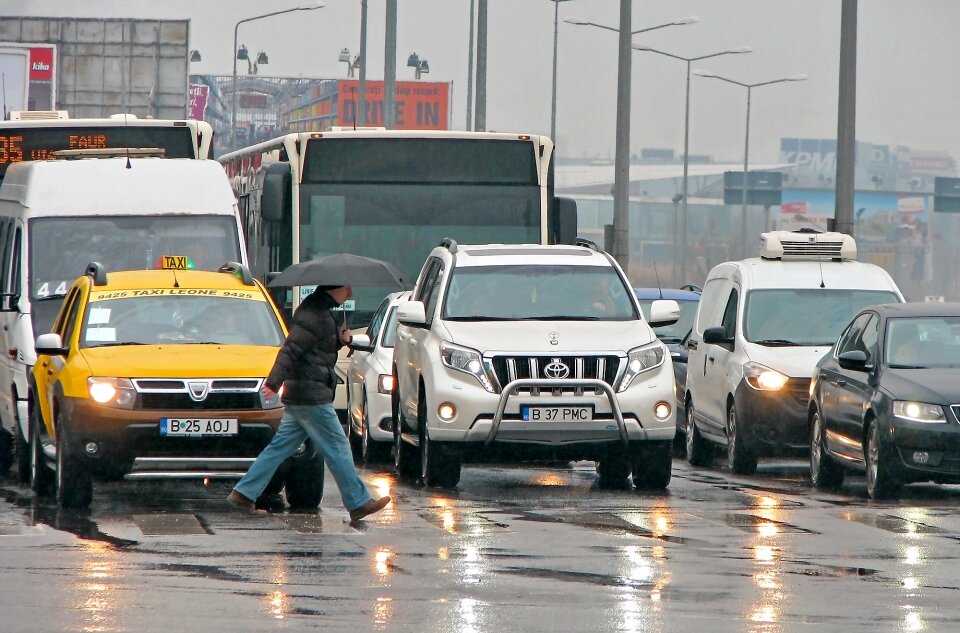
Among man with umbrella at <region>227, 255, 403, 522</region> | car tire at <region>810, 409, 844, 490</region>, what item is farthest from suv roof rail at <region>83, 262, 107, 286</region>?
car tire at <region>810, 409, 844, 490</region>

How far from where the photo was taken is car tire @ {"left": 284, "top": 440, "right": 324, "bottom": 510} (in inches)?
540

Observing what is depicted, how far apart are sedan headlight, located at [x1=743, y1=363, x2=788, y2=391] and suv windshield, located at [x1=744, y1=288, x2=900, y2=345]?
1.70 ft

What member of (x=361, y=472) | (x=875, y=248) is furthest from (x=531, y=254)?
(x=875, y=248)

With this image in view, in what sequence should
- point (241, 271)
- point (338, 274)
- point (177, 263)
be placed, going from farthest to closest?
point (177, 263) < point (241, 271) < point (338, 274)

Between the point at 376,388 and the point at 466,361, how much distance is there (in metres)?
3.32

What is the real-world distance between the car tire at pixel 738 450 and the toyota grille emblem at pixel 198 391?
19.8 feet

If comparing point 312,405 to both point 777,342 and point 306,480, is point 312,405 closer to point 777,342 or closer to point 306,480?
point 306,480

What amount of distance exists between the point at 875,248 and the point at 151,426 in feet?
307

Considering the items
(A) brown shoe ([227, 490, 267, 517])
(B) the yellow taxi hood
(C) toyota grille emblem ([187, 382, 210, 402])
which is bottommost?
(A) brown shoe ([227, 490, 267, 517])

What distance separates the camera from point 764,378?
1798cm

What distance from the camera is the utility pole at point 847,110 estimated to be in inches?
966

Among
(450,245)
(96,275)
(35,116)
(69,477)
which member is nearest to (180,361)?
(69,477)

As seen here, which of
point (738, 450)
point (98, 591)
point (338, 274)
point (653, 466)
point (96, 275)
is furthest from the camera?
point (738, 450)

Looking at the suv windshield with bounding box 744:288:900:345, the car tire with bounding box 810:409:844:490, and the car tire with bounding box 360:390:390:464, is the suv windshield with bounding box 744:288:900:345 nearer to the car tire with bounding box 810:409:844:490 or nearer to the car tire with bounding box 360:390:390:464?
the car tire with bounding box 810:409:844:490
